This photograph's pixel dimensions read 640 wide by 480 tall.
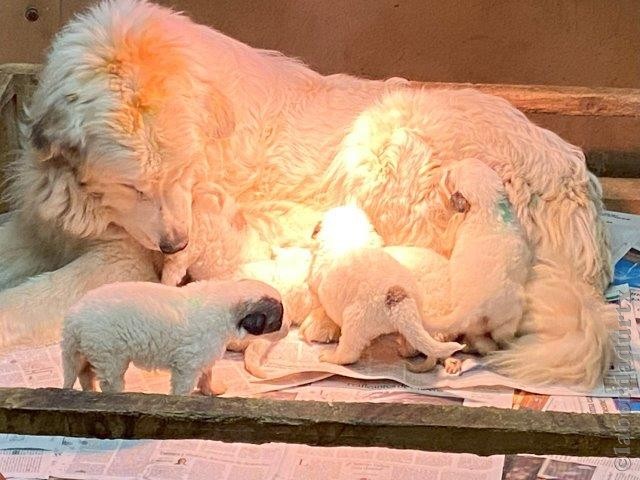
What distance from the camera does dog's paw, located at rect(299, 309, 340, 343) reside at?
2418 mm

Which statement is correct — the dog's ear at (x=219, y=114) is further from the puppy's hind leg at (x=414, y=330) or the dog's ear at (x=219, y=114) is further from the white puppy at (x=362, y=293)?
the puppy's hind leg at (x=414, y=330)

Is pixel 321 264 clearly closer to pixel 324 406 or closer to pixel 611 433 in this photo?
pixel 324 406

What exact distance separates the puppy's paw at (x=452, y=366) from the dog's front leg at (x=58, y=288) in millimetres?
789

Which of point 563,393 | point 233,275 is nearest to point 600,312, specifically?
point 563,393

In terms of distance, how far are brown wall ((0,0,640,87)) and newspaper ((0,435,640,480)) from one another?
72.6 inches

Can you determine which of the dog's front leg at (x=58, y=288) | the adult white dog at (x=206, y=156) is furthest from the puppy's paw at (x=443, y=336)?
the dog's front leg at (x=58, y=288)

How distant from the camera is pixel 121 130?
2252 millimetres

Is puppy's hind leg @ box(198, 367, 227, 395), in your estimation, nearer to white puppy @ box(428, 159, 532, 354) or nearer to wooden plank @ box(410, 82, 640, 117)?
white puppy @ box(428, 159, 532, 354)

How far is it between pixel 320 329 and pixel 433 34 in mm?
1484

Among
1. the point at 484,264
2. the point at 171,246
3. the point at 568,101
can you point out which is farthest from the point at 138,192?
the point at 568,101

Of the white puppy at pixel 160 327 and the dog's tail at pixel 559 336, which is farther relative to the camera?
the dog's tail at pixel 559 336

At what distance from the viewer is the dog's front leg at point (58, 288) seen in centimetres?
238

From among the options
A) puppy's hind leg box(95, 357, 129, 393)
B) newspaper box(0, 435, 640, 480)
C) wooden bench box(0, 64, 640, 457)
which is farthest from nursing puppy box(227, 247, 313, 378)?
wooden bench box(0, 64, 640, 457)

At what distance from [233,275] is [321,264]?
10.3 inches
